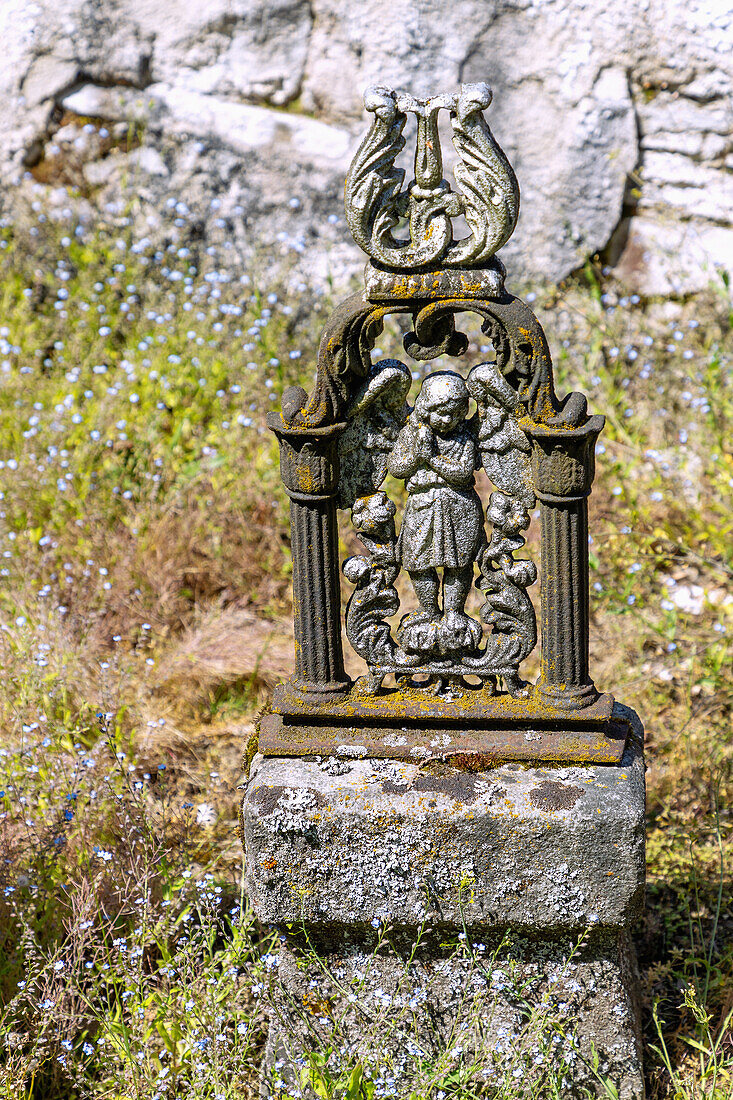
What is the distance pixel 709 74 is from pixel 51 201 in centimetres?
364

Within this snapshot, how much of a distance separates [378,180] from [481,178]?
222 mm

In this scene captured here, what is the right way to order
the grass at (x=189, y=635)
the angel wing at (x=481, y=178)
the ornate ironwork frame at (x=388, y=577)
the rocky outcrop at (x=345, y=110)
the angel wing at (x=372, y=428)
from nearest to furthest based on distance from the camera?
the angel wing at (x=481, y=178)
the ornate ironwork frame at (x=388, y=577)
the angel wing at (x=372, y=428)
the grass at (x=189, y=635)
the rocky outcrop at (x=345, y=110)

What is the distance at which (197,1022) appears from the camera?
2.57 metres

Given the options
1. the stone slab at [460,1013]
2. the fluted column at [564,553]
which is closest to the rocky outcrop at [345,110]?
the fluted column at [564,553]

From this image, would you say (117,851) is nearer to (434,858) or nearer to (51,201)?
(434,858)

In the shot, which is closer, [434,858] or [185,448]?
[434,858]

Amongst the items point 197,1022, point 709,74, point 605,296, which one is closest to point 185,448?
point 605,296

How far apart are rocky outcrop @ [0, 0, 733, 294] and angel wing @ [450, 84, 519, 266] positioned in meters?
3.61

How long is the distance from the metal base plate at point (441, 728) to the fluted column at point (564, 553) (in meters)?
0.07

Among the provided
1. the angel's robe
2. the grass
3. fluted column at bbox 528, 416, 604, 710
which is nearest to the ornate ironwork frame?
fluted column at bbox 528, 416, 604, 710

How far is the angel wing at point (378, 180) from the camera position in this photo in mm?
2234

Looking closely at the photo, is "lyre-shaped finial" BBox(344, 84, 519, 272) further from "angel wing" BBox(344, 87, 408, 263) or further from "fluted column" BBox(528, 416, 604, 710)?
"fluted column" BBox(528, 416, 604, 710)

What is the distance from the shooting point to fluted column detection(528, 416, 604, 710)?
2.34 m

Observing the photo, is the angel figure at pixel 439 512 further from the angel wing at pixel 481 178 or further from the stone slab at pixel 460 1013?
the stone slab at pixel 460 1013
